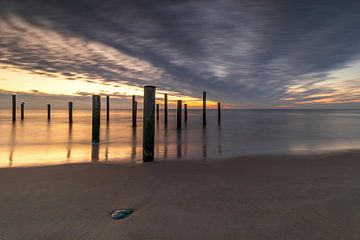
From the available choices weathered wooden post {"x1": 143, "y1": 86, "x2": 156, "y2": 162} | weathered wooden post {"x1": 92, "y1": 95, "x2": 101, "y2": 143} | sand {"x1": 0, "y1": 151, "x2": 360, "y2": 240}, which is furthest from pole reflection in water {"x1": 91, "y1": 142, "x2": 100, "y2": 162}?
weathered wooden post {"x1": 143, "y1": 86, "x2": 156, "y2": 162}

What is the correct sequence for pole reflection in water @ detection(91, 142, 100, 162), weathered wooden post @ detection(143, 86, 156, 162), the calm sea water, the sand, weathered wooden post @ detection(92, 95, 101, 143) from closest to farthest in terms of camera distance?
the sand
weathered wooden post @ detection(143, 86, 156, 162)
pole reflection in water @ detection(91, 142, 100, 162)
the calm sea water
weathered wooden post @ detection(92, 95, 101, 143)

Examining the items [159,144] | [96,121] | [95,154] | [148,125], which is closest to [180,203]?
[148,125]

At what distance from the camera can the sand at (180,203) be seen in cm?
243

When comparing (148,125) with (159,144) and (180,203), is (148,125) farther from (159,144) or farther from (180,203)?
(159,144)

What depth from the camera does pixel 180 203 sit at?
3172 millimetres

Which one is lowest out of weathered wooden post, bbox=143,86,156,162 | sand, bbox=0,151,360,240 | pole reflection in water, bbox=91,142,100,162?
sand, bbox=0,151,360,240

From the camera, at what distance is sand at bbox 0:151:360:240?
7.97ft

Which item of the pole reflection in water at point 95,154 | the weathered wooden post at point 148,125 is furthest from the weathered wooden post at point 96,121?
the weathered wooden post at point 148,125

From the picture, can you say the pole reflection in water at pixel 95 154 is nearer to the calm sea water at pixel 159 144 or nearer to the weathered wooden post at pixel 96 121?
the calm sea water at pixel 159 144

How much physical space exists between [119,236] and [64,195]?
5.53ft

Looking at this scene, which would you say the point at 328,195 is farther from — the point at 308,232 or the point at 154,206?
the point at 154,206

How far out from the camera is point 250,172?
4984 mm

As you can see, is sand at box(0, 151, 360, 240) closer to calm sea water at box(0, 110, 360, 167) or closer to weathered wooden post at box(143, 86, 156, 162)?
weathered wooden post at box(143, 86, 156, 162)

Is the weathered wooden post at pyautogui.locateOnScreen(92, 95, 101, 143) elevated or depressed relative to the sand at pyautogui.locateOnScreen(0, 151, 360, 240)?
elevated
